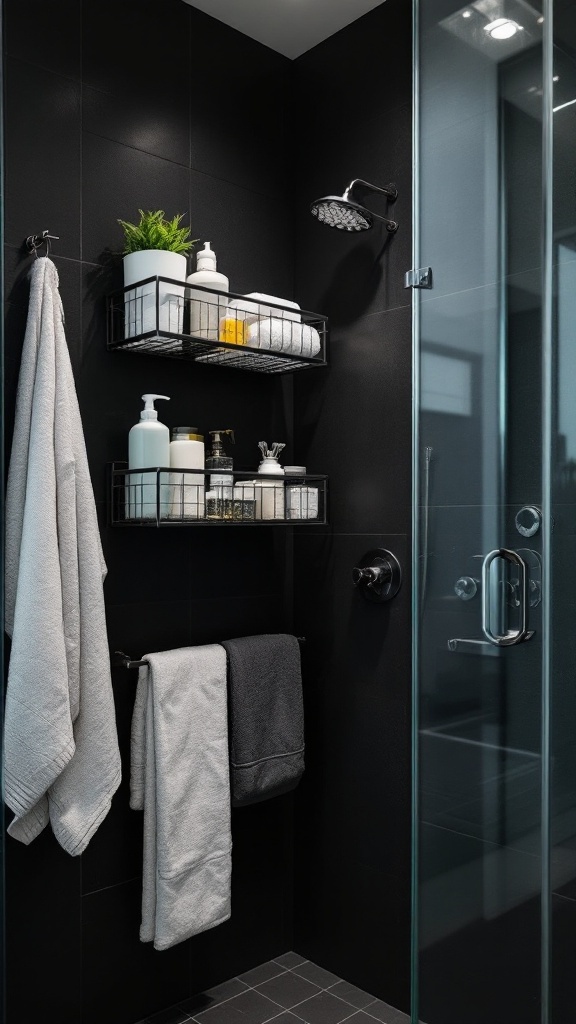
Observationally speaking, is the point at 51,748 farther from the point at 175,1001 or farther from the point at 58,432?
the point at 175,1001

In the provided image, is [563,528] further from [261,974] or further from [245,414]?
[261,974]

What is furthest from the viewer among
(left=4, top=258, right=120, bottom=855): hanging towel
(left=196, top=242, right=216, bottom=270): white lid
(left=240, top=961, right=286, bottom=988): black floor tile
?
(left=240, top=961, right=286, bottom=988): black floor tile

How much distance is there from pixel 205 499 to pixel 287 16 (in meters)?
1.30

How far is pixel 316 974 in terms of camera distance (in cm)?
220

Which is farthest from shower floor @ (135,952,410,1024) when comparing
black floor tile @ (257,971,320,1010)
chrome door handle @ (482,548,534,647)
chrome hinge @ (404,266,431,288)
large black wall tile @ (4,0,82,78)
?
large black wall tile @ (4,0,82,78)

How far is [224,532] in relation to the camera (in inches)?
85.4

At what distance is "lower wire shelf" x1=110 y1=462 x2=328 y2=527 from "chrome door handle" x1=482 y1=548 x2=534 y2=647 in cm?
73

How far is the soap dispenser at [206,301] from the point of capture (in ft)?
6.22

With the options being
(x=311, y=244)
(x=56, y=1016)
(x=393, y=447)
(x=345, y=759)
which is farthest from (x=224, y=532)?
(x=56, y=1016)

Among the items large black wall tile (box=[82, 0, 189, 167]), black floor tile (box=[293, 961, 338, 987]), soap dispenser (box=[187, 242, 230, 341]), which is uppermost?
large black wall tile (box=[82, 0, 189, 167])

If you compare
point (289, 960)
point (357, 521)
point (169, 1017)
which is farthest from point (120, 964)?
point (357, 521)

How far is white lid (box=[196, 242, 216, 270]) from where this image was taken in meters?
1.96

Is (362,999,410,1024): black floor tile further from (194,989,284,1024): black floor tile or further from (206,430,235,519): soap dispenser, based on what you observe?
(206,430,235,519): soap dispenser

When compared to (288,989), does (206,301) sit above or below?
above
